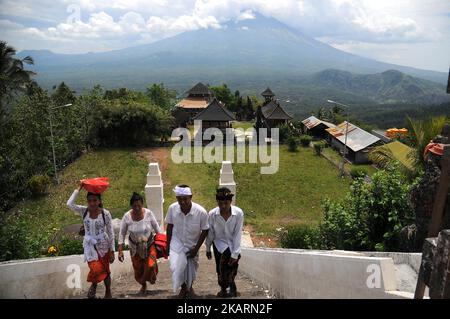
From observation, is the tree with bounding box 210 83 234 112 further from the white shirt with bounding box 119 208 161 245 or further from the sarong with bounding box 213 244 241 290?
the sarong with bounding box 213 244 241 290

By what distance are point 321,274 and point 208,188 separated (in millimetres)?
15693

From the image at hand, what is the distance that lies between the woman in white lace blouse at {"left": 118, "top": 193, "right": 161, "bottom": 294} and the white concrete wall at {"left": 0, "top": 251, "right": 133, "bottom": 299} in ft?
2.52

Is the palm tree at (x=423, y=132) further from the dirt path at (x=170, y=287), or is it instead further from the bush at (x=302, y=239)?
the dirt path at (x=170, y=287)

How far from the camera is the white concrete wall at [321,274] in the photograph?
3.66 metres

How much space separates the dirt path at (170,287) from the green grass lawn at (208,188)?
818cm

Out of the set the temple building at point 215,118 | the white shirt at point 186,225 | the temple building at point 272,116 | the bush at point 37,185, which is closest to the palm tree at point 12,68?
the bush at point 37,185

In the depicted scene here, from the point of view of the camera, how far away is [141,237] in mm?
4840

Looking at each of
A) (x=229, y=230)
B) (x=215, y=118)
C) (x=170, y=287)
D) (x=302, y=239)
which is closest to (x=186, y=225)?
(x=229, y=230)

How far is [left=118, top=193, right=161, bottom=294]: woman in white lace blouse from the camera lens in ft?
15.9

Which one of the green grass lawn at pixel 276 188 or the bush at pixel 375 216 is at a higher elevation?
the bush at pixel 375 216

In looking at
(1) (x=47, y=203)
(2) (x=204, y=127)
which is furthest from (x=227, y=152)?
(1) (x=47, y=203)

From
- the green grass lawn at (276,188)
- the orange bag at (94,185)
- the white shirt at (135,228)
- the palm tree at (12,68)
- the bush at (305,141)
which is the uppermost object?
the palm tree at (12,68)

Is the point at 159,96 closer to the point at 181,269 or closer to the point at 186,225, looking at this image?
the point at 186,225
